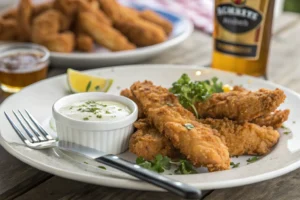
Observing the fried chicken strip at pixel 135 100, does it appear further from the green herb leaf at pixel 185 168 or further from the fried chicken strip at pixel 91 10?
the fried chicken strip at pixel 91 10

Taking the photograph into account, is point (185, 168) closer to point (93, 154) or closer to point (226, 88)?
point (93, 154)

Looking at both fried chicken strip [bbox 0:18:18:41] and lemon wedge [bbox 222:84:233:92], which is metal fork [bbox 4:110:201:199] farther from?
fried chicken strip [bbox 0:18:18:41]

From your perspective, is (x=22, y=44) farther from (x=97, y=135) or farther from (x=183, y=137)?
(x=183, y=137)

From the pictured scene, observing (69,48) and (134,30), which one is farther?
(134,30)

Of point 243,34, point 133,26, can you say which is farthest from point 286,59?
point 133,26

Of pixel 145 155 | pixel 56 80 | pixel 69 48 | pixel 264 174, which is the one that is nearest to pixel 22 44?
pixel 69 48

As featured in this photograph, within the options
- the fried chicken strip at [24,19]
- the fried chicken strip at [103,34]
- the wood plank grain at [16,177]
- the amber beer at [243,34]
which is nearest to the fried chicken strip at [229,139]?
the wood plank grain at [16,177]
